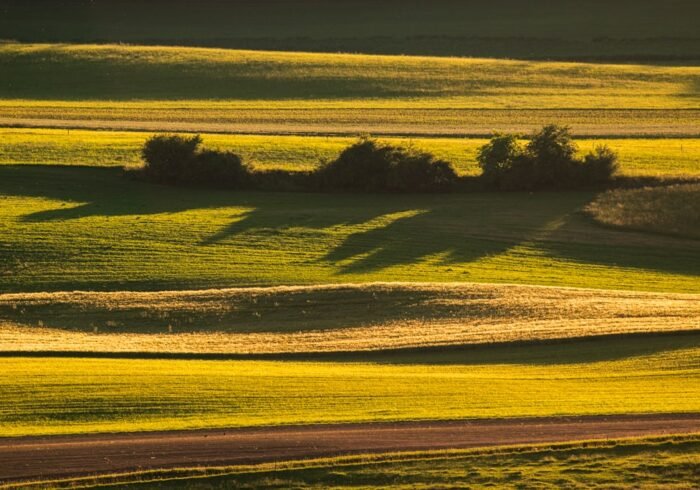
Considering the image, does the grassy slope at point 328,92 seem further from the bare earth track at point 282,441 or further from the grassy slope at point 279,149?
the bare earth track at point 282,441

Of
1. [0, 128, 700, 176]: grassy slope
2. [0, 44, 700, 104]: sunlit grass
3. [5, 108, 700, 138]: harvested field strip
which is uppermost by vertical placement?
[0, 44, 700, 104]: sunlit grass

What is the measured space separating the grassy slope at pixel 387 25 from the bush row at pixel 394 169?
41.7 m

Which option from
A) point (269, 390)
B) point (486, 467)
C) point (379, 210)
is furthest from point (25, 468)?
point (379, 210)

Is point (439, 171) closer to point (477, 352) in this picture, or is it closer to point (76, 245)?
point (76, 245)

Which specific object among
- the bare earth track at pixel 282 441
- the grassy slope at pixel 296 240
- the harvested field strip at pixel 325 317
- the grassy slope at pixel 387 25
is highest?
the grassy slope at pixel 387 25

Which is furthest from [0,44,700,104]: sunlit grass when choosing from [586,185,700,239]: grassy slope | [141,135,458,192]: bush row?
[586,185,700,239]: grassy slope

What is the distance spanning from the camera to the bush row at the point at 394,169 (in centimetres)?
5803

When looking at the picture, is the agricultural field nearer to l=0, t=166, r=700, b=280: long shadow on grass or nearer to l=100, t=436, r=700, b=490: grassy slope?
l=100, t=436, r=700, b=490: grassy slope

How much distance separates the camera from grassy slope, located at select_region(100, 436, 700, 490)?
79.0 feet

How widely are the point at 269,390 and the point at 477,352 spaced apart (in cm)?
735

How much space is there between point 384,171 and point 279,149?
282 inches

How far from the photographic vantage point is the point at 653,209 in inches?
2103

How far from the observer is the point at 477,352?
3466cm

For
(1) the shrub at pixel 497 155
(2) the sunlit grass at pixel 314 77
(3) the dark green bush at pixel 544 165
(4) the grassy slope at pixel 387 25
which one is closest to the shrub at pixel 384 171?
(1) the shrub at pixel 497 155
